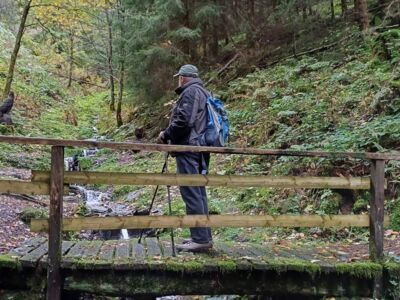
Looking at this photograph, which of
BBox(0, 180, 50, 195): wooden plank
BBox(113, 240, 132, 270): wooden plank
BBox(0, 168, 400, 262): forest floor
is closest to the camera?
BBox(0, 180, 50, 195): wooden plank

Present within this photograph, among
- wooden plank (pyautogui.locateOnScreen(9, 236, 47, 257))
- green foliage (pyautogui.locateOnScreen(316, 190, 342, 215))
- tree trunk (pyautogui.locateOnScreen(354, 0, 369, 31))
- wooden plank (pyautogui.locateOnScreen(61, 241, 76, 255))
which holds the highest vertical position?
tree trunk (pyautogui.locateOnScreen(354, 0, 369, 31))

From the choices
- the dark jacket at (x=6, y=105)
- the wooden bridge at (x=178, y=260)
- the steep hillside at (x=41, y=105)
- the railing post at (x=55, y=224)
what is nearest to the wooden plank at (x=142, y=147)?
the wooden bridge at (x=178, y=260)

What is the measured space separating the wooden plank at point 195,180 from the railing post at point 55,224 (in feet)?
0.35

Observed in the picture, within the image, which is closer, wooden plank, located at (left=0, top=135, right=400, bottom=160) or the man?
wooden plank, located at (left=0, top=135, right=400, bottom=160)

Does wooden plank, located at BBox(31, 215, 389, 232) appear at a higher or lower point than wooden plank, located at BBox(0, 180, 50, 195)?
lower

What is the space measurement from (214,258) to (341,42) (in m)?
12.3

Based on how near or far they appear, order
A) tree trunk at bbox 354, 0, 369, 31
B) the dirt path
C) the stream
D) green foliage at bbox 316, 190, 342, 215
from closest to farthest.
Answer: the dirt path < green foliage at bbox 316, 190, 342, 215 < the stream < tree trunk at bbox 354, 0, 369, 31

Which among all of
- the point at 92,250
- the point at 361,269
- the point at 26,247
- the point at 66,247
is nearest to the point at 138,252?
the point at 92,250

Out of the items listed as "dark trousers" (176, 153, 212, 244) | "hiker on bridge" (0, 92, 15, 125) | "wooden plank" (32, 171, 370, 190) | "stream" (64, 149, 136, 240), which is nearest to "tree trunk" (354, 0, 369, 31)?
"stream" (64, 149, 136, 240)

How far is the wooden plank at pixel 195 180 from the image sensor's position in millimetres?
5227

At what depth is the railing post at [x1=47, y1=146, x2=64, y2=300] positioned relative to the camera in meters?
5.05

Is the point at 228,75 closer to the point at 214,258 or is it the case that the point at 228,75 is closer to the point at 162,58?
the point at 162,58

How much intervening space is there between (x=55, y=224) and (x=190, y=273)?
60.7 inches

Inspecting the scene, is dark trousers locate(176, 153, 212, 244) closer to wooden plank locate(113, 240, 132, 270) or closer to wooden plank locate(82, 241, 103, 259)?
wooden plank locate(113, 240, 132, 270)
